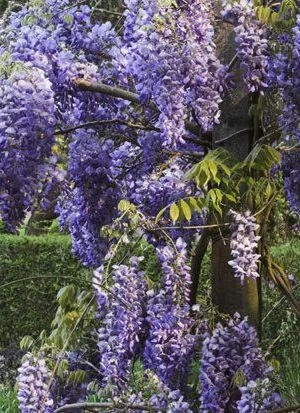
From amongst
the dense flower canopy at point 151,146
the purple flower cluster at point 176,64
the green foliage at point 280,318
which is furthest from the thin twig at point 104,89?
the green foliage at point 280,318

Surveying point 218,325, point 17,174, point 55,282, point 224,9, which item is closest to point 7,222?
point 17,174

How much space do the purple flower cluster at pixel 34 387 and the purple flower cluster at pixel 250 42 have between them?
1169mm

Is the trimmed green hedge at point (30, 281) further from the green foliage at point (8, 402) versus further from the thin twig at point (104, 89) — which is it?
the thin twig at point (104, 89)

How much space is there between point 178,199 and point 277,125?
0.40 meters

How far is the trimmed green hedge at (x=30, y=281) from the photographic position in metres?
8.33

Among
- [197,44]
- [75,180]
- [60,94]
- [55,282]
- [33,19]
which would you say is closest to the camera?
[197,44]

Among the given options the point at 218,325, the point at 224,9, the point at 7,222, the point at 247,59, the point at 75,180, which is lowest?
the point at 218,325

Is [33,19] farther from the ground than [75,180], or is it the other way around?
[33,19]

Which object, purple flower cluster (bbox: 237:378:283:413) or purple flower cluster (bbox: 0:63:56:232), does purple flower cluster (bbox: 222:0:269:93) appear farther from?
purple flower cluster (bbox: 237:378:283:413)

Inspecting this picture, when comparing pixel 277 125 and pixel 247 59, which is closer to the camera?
pixel 247 59

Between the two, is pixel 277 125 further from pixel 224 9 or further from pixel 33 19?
pixel 33 19

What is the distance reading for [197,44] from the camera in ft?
7.97

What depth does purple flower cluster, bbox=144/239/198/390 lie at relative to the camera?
257 centimetres

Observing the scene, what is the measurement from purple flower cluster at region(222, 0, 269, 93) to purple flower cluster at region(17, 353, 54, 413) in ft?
3.84
